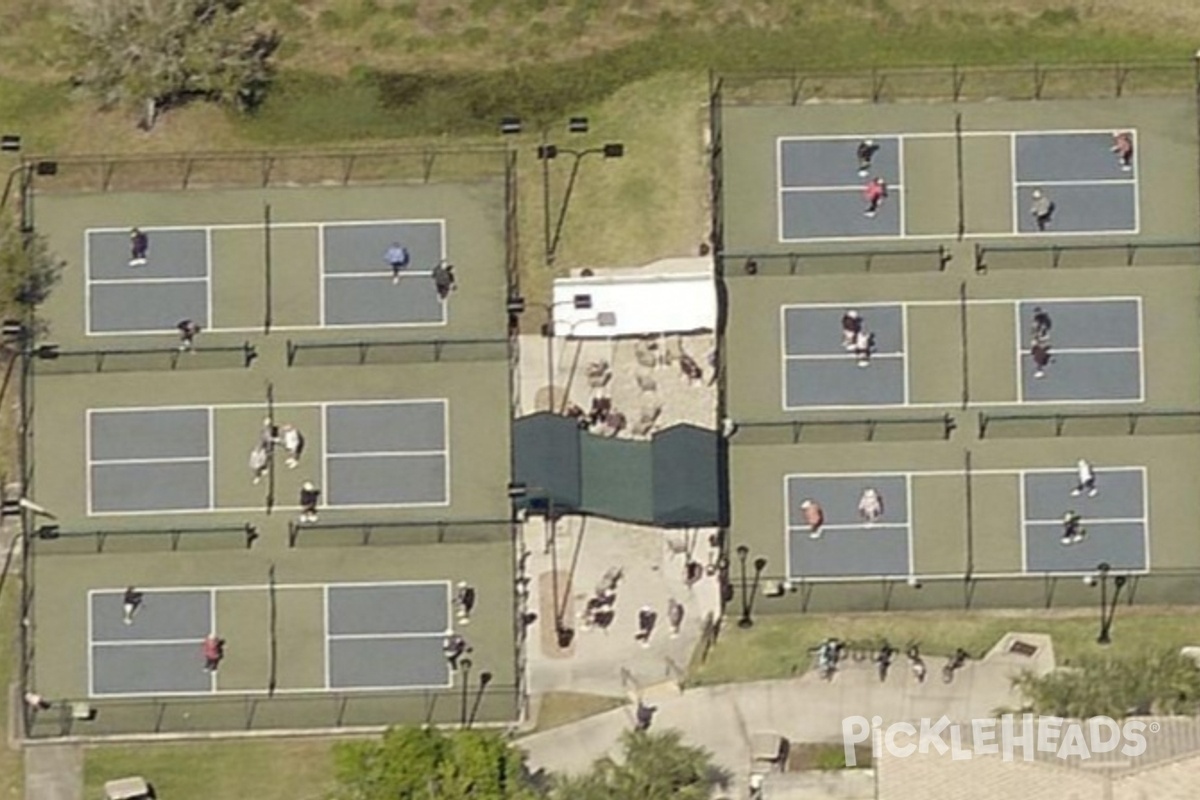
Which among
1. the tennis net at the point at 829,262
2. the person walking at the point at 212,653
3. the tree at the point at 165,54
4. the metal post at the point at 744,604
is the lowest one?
the person walking at the point at 212,653

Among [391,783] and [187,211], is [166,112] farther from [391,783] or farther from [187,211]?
[391,783]

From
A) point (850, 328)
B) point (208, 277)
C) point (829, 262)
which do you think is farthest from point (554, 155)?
point (208, 277)

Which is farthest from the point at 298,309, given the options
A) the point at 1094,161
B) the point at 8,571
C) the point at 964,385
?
the point at 1094,161

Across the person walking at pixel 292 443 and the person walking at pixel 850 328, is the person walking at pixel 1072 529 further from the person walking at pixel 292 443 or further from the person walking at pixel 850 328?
the person walking at pixel 292 443

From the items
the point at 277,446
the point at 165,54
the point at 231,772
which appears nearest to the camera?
the point at 231,772

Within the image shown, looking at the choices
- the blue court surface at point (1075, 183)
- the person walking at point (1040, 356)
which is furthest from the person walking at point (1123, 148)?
the person walking at point (1040, 356)

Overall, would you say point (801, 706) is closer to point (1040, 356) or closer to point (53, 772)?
point (1040, 356)
